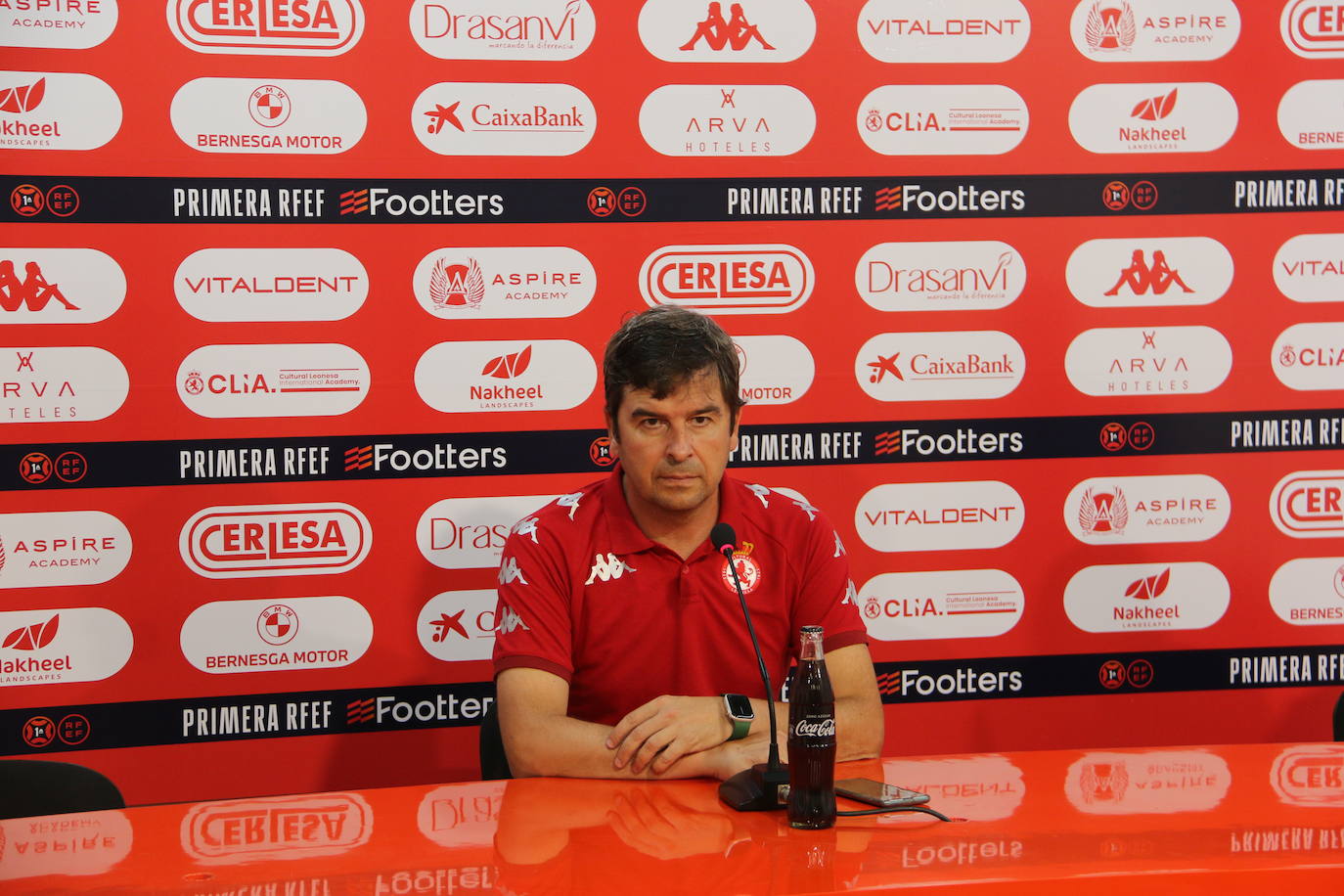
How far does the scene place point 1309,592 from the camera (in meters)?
3.07

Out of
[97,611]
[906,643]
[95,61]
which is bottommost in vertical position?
[906,643]

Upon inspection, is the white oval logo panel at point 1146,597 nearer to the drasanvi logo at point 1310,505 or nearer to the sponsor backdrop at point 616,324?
the sponsor backdrop at point 616,324

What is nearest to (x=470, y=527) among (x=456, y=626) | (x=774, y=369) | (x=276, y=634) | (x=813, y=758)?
(x=456, y=626)

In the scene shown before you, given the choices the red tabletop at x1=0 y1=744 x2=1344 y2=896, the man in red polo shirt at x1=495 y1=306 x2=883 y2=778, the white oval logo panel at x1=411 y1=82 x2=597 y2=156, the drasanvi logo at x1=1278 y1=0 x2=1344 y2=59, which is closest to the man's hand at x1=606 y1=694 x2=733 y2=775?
the red tabletop at x1=0 y1=744 x2=1344 y2=896

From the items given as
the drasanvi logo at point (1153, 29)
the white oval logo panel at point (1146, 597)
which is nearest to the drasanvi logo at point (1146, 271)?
the drasanvi logo at point (1153, 29)

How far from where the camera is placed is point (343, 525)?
2773 mm

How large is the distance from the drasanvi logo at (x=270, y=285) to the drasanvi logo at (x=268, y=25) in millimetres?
465

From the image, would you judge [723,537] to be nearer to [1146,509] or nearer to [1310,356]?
[1146,509]

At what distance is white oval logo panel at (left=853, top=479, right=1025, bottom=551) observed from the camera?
2.94 m

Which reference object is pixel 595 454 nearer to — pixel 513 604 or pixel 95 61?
pixel 513 604

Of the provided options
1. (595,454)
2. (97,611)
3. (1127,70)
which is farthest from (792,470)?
(97,611)

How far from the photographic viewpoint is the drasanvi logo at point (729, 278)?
285 cm

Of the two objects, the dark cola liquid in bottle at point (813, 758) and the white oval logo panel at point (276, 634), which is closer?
the dark cola liquid in bottle at point (813, 758)

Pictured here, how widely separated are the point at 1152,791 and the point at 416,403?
182 cm
